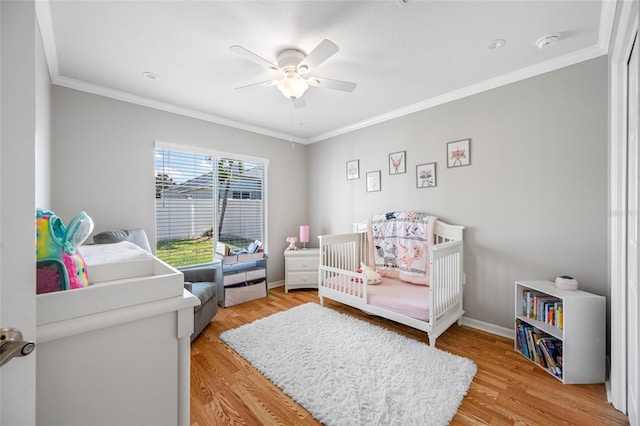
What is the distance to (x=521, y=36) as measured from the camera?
5.88 ft

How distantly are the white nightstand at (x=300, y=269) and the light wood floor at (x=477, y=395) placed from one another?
5.05 ft

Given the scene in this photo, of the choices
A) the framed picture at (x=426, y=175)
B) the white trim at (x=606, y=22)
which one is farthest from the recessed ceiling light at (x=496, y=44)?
the framed picture at (x=426, y=175)

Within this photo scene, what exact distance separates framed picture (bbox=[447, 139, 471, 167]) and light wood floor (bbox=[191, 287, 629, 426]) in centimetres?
170

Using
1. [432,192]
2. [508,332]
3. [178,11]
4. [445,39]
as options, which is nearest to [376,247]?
[432,192]

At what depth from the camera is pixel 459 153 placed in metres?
2.65

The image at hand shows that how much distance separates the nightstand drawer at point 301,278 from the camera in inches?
147

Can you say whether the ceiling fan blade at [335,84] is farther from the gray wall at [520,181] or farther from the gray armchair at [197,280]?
the gray armchair at [197,280]

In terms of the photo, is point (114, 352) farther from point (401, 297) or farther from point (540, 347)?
point (540, 347)

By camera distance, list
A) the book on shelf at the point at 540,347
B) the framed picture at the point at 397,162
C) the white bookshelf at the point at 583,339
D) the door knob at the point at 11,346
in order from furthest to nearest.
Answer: the framed picture at the point at 397,162, the book on shelf at the point at 540,347, the white bookshelf at the point at 583,339, the door knob at the point at 11,346

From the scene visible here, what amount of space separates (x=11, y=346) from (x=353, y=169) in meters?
3.48

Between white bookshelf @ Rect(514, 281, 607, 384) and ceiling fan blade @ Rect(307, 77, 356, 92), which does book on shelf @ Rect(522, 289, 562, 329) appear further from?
ceiling fan blade @ Rect(307, 77, 356, 92)

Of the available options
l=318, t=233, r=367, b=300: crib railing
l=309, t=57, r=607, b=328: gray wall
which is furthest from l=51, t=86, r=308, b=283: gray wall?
l=309, t=57, r=607, b=328: gray wall

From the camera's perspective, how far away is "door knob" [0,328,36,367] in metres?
0.48

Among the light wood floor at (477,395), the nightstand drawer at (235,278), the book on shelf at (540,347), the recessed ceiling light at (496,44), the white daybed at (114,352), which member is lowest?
the light wood floor at (477,395)
